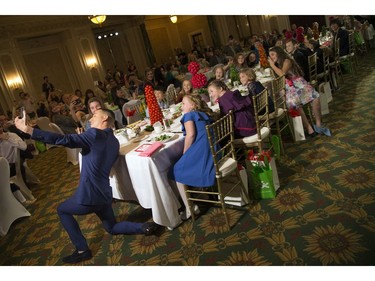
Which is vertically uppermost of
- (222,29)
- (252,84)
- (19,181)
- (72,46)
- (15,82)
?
(72,46)

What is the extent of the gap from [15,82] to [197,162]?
976 cm

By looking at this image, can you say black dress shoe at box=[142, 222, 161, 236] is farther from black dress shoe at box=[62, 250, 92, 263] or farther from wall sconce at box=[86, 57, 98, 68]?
wall sconce at box=[86, 57, 98, 68]

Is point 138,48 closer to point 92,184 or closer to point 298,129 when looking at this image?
point 298,129

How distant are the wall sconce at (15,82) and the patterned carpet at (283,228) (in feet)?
24.7

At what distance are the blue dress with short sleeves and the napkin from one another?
24 centimetres

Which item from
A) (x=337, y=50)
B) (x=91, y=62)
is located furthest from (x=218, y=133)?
(x=91, y=62)

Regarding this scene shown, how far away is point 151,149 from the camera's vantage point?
3055mm

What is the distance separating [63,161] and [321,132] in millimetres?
4667

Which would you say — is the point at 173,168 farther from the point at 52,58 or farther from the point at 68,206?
the point at 52,58

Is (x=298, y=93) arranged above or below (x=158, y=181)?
above

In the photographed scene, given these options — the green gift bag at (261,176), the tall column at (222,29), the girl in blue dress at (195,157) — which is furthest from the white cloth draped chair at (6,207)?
the tall column at (222,29)
